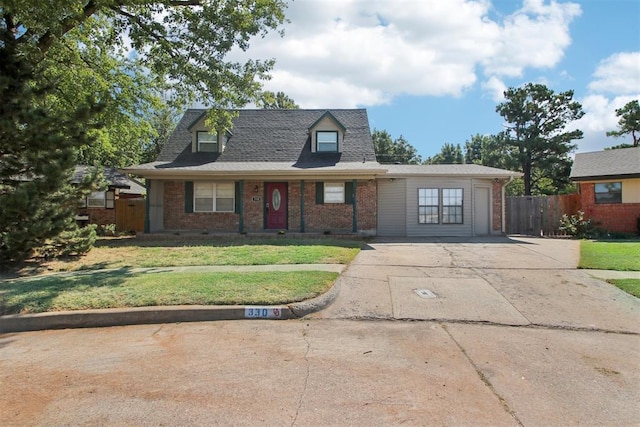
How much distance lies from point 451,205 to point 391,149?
36790 mm

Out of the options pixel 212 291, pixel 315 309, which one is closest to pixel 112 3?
pixel 212 291

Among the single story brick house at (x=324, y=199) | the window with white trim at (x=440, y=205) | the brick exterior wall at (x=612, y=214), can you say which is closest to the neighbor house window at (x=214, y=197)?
the single story brick house at (x=324, y=199)

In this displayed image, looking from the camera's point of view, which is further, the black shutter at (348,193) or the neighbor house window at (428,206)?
the neighbor house window at (428,206)

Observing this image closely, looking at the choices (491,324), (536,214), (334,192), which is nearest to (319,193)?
(334,192)

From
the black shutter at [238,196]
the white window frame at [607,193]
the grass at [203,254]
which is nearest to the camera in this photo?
the grass at [203,254]

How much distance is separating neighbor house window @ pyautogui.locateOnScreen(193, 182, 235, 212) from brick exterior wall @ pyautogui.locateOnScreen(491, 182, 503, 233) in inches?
448

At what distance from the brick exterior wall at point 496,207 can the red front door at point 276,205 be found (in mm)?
9088

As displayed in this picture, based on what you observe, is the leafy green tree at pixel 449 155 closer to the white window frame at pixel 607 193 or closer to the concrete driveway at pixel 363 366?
the white window frame at pixel 607 193

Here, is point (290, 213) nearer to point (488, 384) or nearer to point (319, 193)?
point (319, 193)

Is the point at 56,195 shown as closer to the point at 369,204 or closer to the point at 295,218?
the point at 295,218

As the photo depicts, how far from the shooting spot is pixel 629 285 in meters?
7.32

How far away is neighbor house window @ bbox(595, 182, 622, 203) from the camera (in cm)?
1839

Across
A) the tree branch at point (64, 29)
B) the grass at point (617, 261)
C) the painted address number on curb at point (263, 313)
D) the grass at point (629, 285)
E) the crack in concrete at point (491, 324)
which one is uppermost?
the tree branch at point (64, 29)

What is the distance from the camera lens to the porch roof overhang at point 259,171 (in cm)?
1602
